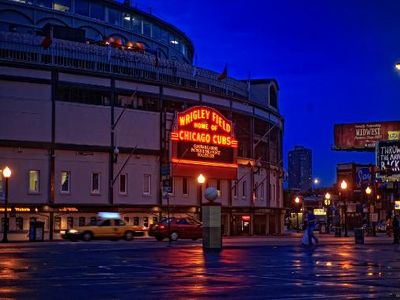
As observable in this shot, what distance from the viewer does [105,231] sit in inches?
2012

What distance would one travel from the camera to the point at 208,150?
69750mm

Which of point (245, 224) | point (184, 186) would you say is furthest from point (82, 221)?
point (245, 224)

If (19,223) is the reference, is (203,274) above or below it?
below

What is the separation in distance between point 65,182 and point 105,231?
11254 millimetres

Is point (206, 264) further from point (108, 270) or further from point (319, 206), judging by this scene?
point (319, 206)

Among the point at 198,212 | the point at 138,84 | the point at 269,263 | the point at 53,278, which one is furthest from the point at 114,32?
the point at 53,278

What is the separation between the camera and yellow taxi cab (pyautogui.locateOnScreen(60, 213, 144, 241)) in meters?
50.1

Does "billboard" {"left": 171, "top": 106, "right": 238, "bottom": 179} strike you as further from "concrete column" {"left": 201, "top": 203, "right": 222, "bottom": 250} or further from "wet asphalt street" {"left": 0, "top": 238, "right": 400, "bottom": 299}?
"wet asphalt street" {"left": 0, "top": 238, "right": 400, "bottom": 299}

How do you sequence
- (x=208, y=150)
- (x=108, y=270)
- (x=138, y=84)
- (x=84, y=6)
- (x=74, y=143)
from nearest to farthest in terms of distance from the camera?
(x=108, y=270) < (x=74, y=143) < (x=138, y=84) < (x=208, y=150) < (x=84, y=6)

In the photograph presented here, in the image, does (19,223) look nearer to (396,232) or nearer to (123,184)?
(123,184)

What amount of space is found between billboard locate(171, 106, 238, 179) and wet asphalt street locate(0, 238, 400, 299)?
3690cm

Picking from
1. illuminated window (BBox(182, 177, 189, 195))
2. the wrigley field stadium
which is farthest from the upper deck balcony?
illuminated window (BBox(182, 177, 189, 195))

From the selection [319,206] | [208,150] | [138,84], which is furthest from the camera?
[319,206]

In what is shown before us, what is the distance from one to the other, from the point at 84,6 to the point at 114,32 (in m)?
4.29
